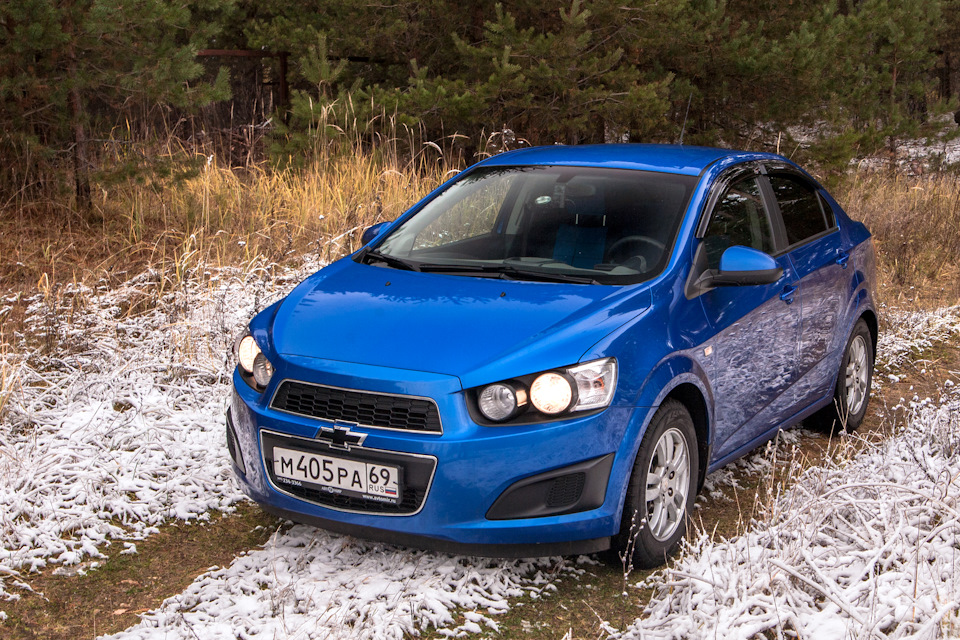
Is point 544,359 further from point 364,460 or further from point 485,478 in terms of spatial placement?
point 364,460

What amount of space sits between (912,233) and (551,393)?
9339 mm

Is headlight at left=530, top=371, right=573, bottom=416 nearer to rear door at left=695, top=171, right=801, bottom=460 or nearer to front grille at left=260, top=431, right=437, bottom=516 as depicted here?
front grille at left=260, top=431, right=437, bottom=516

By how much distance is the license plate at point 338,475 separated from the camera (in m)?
3.44

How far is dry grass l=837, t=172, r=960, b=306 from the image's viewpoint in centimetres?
981

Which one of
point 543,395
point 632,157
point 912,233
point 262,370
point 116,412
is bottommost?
point 912,233

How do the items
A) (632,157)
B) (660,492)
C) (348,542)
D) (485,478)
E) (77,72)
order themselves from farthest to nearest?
(77,72)
(632,157)
(348,542)
(660,492)
(485,478)

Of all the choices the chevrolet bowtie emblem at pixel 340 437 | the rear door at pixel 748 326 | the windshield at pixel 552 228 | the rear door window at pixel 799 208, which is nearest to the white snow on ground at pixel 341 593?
the chevrolet bowtie emblem at pixel 340 437

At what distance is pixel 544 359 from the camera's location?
3477mm

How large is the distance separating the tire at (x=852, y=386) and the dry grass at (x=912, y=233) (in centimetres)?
346

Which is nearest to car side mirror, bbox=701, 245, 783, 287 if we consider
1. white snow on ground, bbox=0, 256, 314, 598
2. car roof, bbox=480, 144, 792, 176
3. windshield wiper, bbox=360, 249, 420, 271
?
car roof, bbox=480, 144, 792, 176

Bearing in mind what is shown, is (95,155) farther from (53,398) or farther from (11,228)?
(53,398)

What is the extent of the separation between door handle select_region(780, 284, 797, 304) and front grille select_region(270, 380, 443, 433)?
2108 millimetres

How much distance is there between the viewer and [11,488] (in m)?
4.39

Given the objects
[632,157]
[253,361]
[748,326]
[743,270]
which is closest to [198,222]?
[632,157]
